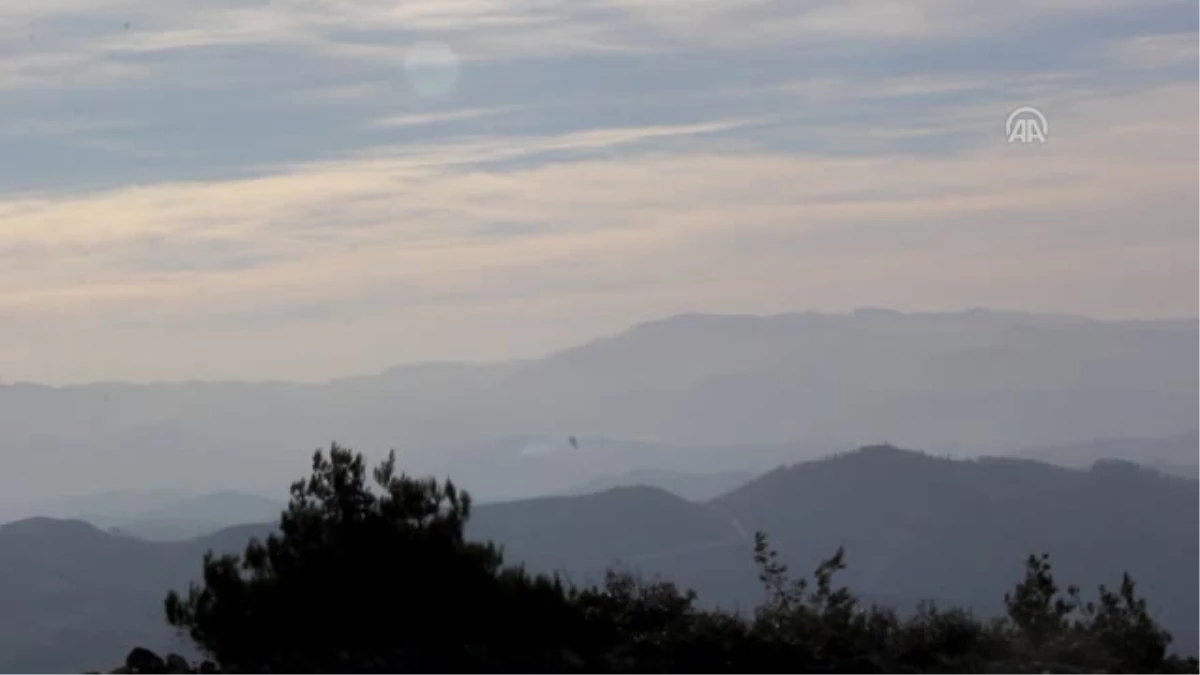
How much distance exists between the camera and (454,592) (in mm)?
17766

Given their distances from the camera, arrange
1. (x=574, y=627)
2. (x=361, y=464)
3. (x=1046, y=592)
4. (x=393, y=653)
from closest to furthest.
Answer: (x=393, y=653), (x=574, y=627), (x=361, y=464), (x=1046, y=592)

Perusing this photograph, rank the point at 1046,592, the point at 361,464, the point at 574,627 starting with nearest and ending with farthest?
the point at 574,627
the point at 361,464
the point at 1046,592

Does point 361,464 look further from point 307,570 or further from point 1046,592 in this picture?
Result: point 1046,592

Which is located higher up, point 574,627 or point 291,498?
point 291,498

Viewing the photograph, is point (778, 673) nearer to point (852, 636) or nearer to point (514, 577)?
point (852, 636)

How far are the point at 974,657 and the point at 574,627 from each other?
12.3 feet

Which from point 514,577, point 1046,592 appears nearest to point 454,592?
point 514,577

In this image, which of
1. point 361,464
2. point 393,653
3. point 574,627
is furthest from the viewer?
point 361,464

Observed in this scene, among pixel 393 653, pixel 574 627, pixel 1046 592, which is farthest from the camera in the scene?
pixel 1046 592

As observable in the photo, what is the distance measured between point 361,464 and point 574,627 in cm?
295

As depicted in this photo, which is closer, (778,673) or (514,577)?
(778,673)

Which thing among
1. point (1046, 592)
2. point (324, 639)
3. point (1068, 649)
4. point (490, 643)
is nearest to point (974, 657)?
point (1068, 649)

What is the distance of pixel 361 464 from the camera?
62.3 ft

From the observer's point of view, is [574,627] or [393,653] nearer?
[393,653]
